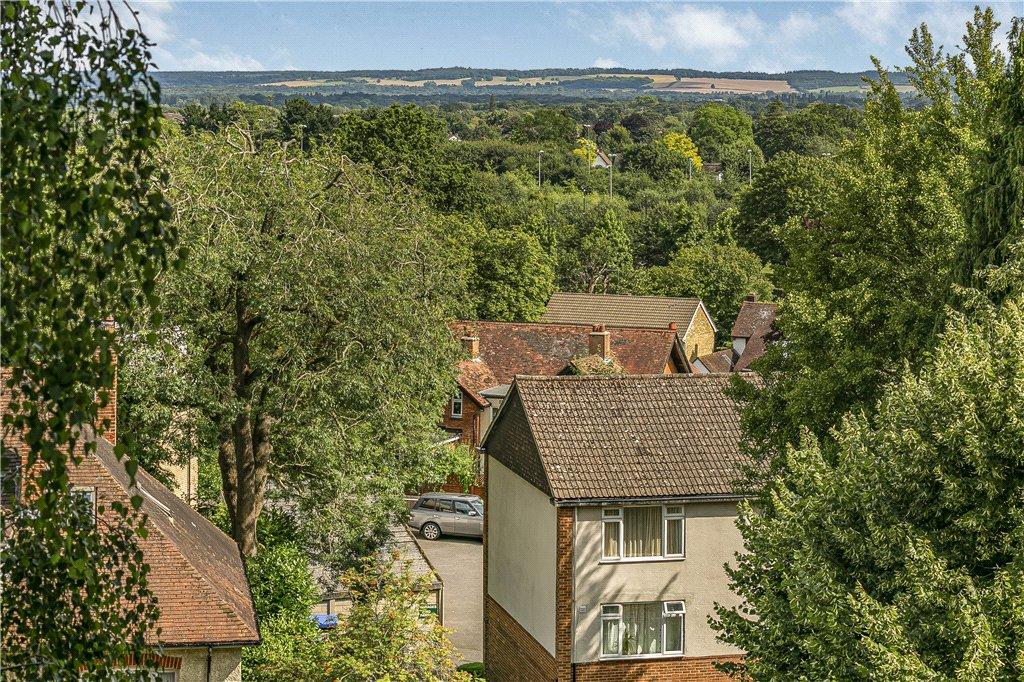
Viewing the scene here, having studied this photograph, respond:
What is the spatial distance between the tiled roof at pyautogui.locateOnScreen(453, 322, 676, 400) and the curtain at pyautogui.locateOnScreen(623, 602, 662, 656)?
21.7 m

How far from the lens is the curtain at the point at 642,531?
22.9 meters

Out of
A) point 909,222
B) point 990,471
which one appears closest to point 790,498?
point 990,471

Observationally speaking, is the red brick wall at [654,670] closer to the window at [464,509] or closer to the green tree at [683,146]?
the window at [464,509]

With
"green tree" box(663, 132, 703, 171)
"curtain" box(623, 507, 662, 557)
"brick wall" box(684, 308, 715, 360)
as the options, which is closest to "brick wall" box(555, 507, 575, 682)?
"curtain" box(623, 507, 662, 557)

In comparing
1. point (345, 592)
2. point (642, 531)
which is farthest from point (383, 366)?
point (345, 592)

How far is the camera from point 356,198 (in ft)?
79.5

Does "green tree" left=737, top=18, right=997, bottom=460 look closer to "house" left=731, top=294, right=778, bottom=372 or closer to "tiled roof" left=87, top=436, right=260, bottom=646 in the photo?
"tiled roof" left=87, top=436, right=260, bottom=646

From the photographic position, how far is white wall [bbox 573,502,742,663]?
22.7 metres

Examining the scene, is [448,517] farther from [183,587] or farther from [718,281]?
[718,281]

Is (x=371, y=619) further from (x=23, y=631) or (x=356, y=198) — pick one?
(x=23, y=631)

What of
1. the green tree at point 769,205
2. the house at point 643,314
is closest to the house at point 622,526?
the house at point 643,314

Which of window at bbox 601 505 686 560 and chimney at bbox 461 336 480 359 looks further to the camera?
chimney at bbox 461 336 480 359

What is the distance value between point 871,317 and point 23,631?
1540 centimetres

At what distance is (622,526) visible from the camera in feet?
74.8
